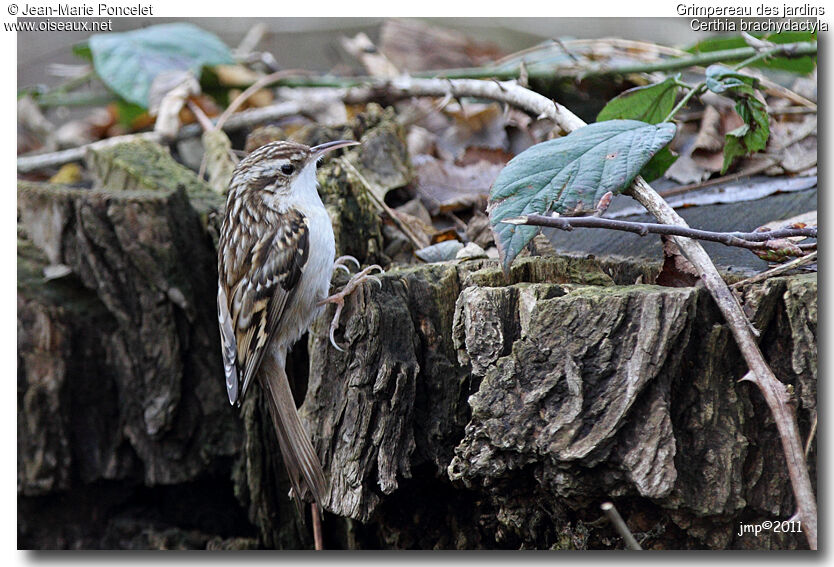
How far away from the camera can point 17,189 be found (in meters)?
2.39

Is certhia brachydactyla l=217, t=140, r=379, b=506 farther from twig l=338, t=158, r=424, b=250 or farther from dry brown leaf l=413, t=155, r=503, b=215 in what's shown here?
dry brown leaf l=413, t=155, r=503, b=215

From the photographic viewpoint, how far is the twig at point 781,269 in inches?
65.6

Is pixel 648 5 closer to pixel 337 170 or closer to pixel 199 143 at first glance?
pixel 337 170

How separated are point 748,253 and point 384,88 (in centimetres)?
167

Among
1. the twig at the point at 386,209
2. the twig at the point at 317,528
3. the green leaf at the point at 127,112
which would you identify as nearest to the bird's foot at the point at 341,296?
the twig at the point at 386,209

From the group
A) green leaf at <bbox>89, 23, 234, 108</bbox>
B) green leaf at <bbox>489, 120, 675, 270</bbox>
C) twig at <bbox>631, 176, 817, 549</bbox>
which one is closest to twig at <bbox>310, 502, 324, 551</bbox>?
green leaf at <bbox>489, 120, 675, 270</bbox>

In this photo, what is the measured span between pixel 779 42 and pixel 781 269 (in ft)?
2.92

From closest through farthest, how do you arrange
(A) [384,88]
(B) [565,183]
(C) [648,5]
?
(B) [565,183]
(C) [648,5]
(A) [384,88]

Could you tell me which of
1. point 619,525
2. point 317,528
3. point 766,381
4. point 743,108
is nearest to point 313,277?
point 317,528

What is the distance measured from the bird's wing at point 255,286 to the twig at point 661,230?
67 centimetres

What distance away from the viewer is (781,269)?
5.60 ft

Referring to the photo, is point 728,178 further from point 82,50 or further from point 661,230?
point 82,50

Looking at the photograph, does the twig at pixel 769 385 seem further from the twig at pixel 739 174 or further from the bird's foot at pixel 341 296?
the bird's foot at pixel 341 296

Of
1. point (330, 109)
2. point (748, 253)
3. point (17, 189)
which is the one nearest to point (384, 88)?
point (330, 109)
